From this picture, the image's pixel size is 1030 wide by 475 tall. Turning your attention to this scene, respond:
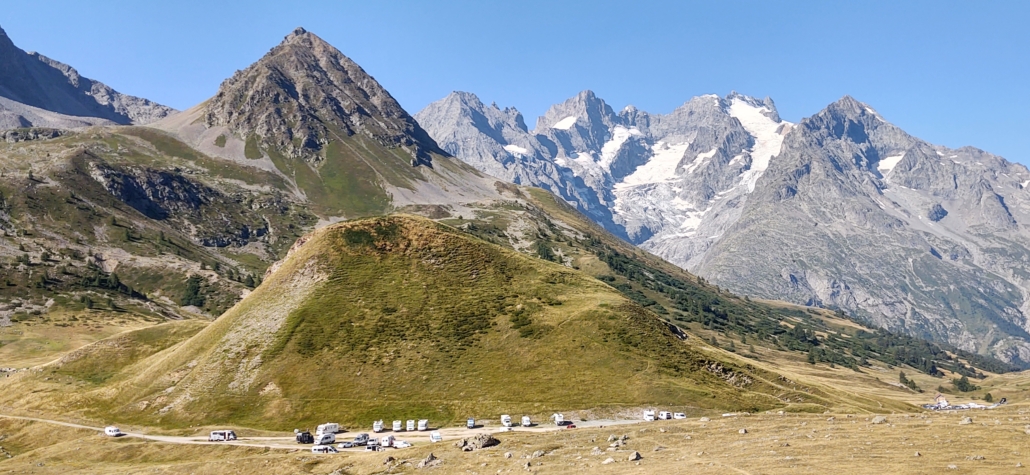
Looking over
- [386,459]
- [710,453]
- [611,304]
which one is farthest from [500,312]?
[710,453]

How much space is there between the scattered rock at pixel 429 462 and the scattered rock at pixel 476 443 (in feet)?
15.8

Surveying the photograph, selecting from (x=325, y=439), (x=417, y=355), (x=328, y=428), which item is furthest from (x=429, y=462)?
(x=417, y=355)

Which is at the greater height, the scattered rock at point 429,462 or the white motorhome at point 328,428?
the scattered rock at point 429,462

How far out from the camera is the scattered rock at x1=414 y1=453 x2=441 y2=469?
73.4 m

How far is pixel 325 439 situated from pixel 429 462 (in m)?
29.6

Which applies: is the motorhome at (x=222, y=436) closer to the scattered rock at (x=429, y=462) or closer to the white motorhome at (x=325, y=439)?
the white motorhome at (x=325, y=439)

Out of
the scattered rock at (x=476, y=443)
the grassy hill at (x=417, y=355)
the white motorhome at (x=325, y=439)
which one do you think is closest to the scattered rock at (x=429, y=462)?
the scattered rock at (x=476, y=443)

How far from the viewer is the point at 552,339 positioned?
133000 millimetres

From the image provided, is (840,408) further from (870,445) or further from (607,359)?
(870,445)

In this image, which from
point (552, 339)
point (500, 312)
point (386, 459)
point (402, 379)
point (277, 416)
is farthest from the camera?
point (500, 312)

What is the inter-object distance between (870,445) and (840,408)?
64.4 meters

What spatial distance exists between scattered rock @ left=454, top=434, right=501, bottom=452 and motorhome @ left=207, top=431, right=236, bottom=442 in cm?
4364

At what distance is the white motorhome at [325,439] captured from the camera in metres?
96.0

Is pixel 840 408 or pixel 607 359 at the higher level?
pixel 607 359
